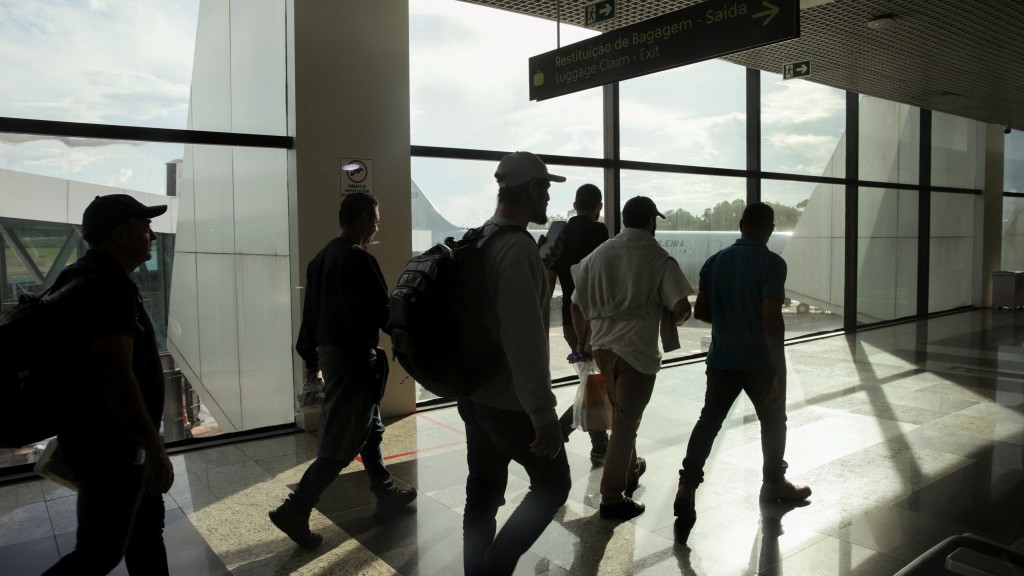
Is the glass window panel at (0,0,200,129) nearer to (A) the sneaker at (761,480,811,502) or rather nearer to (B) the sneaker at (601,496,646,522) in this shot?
(B) the sneaker at (601,496,646,522)

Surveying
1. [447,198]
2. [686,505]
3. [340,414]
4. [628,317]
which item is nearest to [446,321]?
[340,414]

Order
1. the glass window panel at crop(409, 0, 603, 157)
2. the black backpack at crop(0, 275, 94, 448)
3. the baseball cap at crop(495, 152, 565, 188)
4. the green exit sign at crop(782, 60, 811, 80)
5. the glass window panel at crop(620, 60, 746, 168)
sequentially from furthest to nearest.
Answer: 1. the glass window panel at crop(620, 60, 746, 168)
2. the green exit sign at crop(782, 60, 811, 80)
3. the glass window panel at crop(409, 0, 603, 157)
4. the baseball cap at crop(495, 152, 565, 188)
5. the black backpack at crop(0, 275, 94, 448)

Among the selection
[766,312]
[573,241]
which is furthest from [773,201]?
[766,312]

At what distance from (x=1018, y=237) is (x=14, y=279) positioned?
19.0m

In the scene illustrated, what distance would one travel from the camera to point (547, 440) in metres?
2.26

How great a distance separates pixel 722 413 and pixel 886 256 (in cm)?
1069

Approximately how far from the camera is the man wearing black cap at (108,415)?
82.5 inches

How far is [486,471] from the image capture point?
247cm

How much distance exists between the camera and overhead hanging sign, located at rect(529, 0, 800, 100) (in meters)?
3.78

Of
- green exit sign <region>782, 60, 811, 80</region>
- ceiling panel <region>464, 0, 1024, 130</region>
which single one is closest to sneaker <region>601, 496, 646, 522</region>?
ceiling panel <region>464, 0, 1024, 130</region>

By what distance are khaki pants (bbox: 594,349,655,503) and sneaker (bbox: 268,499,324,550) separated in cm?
152

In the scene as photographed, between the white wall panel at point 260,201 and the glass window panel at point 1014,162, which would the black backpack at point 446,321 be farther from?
the glass window panel at point 1014,162

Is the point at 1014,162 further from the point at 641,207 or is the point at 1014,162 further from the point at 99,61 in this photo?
the point at 99,61

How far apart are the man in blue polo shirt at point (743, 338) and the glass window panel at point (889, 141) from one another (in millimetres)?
9653
